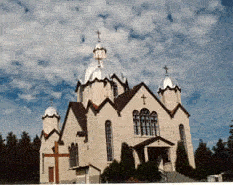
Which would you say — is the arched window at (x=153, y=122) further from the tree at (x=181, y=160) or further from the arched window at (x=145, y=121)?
the tree at (x=181, y=160)

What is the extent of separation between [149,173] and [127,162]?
2.27 meters

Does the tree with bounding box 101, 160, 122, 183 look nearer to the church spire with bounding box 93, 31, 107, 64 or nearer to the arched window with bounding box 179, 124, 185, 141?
the arched window with bounding box 179, 124, 185, 141

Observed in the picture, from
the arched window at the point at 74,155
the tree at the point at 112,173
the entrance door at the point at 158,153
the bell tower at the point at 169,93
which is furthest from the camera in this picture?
the bell tower at the point at 169,93

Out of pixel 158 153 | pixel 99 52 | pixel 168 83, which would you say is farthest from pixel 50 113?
pixel 158 153

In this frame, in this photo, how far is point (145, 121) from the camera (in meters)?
25.6

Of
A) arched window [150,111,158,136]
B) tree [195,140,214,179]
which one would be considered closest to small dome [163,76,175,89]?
arched window [150,111,158,136]

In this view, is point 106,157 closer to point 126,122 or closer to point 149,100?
point 126,122

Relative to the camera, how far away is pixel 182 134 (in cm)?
2698

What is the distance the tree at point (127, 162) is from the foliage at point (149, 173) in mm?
699

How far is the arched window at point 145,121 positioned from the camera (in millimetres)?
25406

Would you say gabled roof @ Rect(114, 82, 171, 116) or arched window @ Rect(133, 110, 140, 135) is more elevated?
gabled roof @ Rect(114, 82, 171, 116)

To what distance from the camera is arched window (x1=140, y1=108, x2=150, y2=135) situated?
25406mm

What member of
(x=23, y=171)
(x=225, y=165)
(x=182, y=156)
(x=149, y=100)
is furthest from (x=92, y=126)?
(x=225, y=165)

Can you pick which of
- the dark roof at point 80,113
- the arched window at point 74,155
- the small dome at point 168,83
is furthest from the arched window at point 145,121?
the arched window at point 74,155
